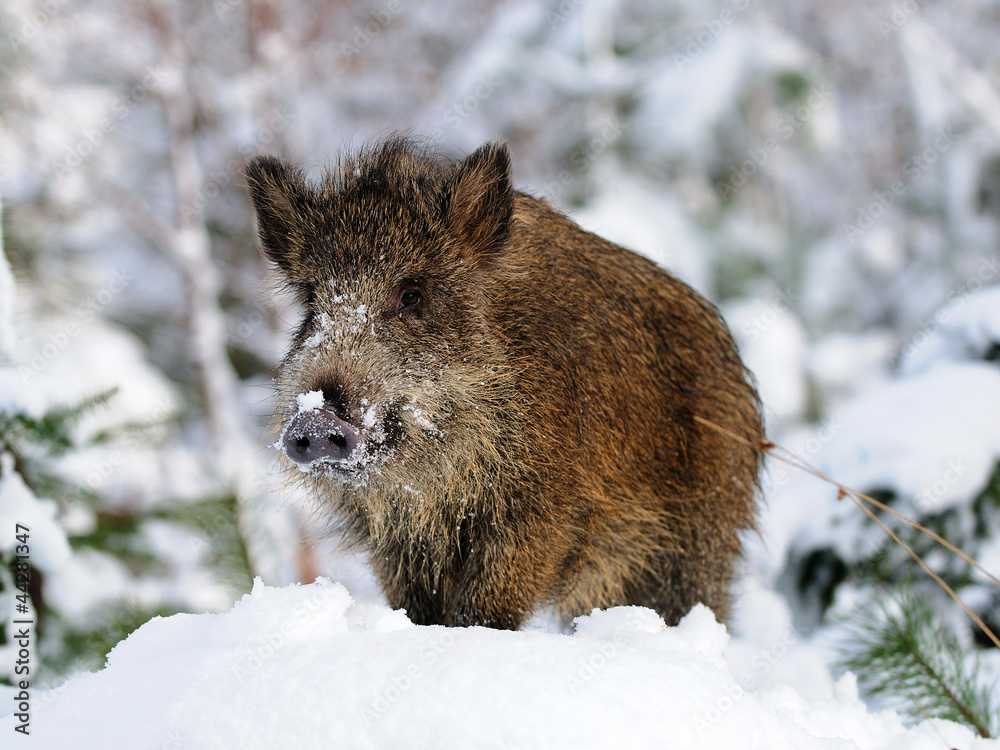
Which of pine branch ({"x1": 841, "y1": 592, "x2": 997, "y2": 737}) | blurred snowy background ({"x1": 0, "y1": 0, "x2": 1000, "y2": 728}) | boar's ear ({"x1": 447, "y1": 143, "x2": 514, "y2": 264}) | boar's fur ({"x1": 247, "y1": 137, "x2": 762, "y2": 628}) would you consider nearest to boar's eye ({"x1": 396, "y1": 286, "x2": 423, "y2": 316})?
boar's fur ({"x1": 247, "y1": 137, "x2": 762, "y2": 628})

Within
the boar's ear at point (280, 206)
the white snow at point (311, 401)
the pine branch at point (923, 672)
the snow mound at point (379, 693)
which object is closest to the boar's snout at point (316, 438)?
the white snow at point (311, 401)

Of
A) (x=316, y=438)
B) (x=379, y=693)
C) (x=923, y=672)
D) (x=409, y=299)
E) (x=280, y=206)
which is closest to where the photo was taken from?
(x=379, y=693)

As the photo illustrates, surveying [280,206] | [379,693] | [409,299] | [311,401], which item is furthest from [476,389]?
[379,693]

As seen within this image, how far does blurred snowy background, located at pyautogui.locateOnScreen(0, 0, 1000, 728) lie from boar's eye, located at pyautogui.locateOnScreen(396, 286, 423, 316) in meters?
0.75

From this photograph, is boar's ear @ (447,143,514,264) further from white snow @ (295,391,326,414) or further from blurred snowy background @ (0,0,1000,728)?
blurred snowy background @ (0,0,1000,728)

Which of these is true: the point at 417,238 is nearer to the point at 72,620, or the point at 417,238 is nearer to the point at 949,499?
Answer: the point at 72,620

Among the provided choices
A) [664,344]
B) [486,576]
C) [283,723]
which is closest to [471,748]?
[283,723]

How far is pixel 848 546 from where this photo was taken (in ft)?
11.7

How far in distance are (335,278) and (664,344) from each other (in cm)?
131

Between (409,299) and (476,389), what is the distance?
0.37 metres

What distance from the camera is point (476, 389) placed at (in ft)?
9.02

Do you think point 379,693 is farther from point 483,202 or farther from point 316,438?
point 483,202

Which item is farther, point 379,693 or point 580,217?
point 580,217

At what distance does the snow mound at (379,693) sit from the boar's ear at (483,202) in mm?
1429
